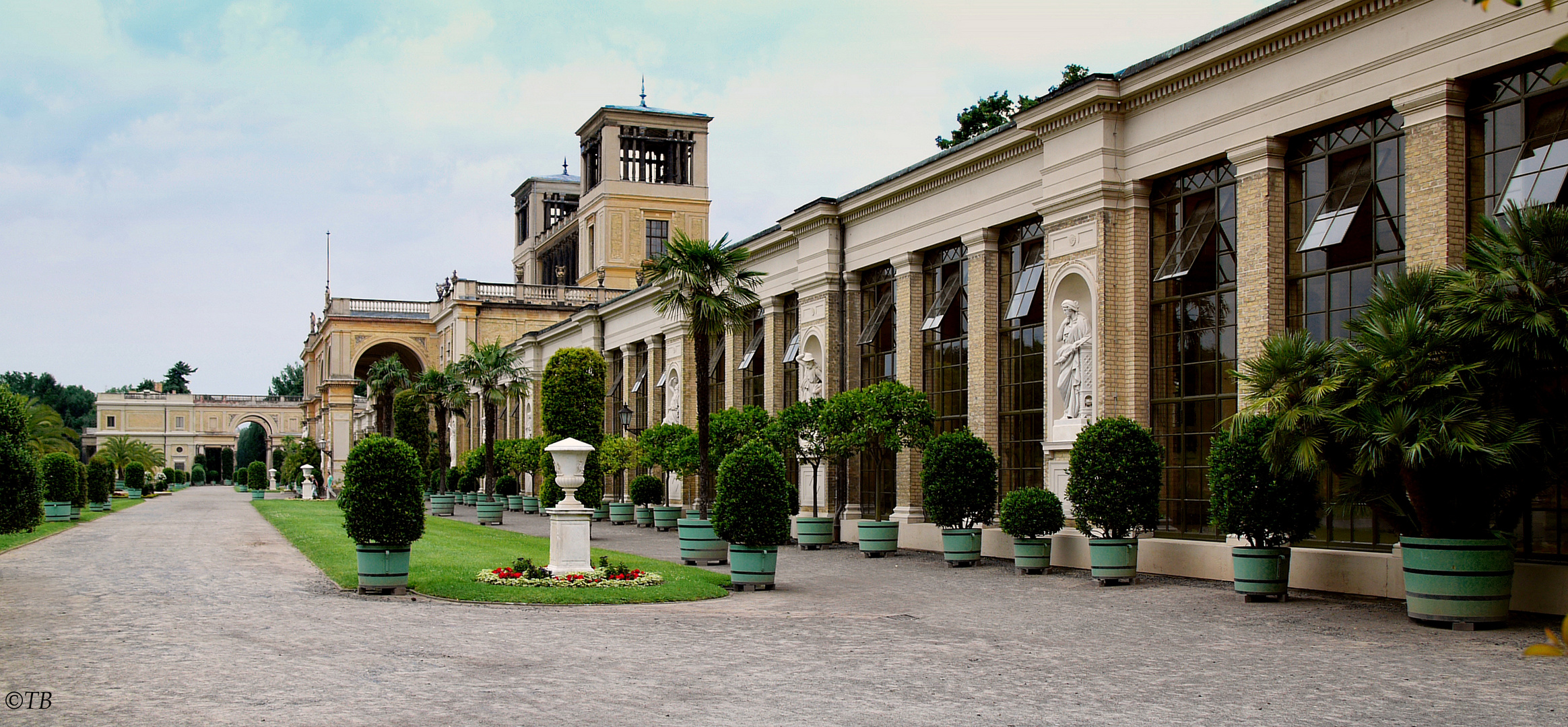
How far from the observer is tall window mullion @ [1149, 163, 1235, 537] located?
63.0 ft

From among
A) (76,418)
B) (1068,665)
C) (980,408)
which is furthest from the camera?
(76,418)

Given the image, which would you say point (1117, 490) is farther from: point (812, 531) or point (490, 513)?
point (490, 513)

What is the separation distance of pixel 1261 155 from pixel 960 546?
862 centimetres

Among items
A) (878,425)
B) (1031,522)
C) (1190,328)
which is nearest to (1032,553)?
(1031,522)

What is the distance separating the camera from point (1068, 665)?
1082cm

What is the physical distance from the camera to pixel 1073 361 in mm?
21734

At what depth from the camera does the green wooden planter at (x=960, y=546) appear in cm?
2245

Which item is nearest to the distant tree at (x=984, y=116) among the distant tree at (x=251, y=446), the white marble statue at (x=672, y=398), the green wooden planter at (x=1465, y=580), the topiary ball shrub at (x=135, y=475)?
the white marble statue at (x=672, y=398)

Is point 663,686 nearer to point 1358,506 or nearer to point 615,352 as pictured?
point 1358,506

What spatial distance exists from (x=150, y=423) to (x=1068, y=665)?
153606 mm

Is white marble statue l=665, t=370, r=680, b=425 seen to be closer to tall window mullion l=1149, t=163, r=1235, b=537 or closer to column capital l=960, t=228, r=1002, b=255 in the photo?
column capital l=960, t=228, r=1002, b=255

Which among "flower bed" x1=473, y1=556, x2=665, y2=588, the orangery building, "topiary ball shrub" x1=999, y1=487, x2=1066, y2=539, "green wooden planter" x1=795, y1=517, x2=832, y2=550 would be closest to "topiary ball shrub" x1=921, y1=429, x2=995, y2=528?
the orangery building

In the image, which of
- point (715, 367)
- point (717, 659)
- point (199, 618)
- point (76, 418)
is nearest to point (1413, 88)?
point (717, 659)

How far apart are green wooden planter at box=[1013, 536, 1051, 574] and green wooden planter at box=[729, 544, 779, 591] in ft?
16.3
